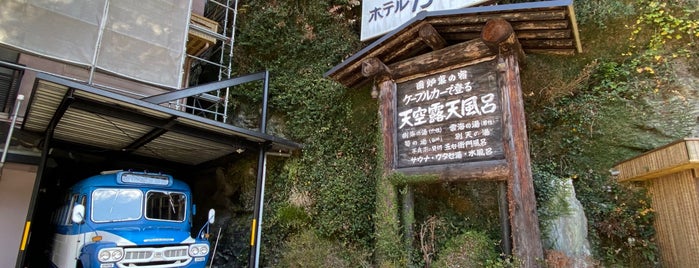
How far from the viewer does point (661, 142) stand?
6.00m

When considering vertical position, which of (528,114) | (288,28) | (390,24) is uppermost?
(288,28)

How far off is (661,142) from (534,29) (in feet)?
10.0

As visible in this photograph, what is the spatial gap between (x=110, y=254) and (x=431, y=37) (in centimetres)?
585

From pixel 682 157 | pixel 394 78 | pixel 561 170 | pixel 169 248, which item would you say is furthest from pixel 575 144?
pixel 169 248

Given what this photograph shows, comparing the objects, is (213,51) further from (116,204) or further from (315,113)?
(116,204)

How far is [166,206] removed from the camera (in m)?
7.21

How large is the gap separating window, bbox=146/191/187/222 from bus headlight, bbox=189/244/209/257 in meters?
1.28

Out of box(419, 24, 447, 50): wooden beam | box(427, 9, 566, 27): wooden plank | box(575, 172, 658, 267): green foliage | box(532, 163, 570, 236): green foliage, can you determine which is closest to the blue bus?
box(419, 24, 447, 50): wooden beam

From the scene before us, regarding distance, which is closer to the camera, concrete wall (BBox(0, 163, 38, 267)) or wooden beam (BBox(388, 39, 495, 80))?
wooden beam (BBox(388, 39, 495, 80))

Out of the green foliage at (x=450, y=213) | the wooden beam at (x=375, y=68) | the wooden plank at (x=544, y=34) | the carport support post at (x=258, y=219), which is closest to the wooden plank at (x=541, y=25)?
the wooden plank at (x=544, y=34)

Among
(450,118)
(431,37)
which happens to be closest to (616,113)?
(450,118)

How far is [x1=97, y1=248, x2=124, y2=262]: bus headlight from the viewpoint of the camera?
533cm

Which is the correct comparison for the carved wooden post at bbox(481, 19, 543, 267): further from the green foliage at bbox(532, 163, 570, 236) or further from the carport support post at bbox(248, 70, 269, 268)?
the carport support post at bbox(248, 70, 269, 268)

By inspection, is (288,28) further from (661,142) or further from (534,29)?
(661,142)
